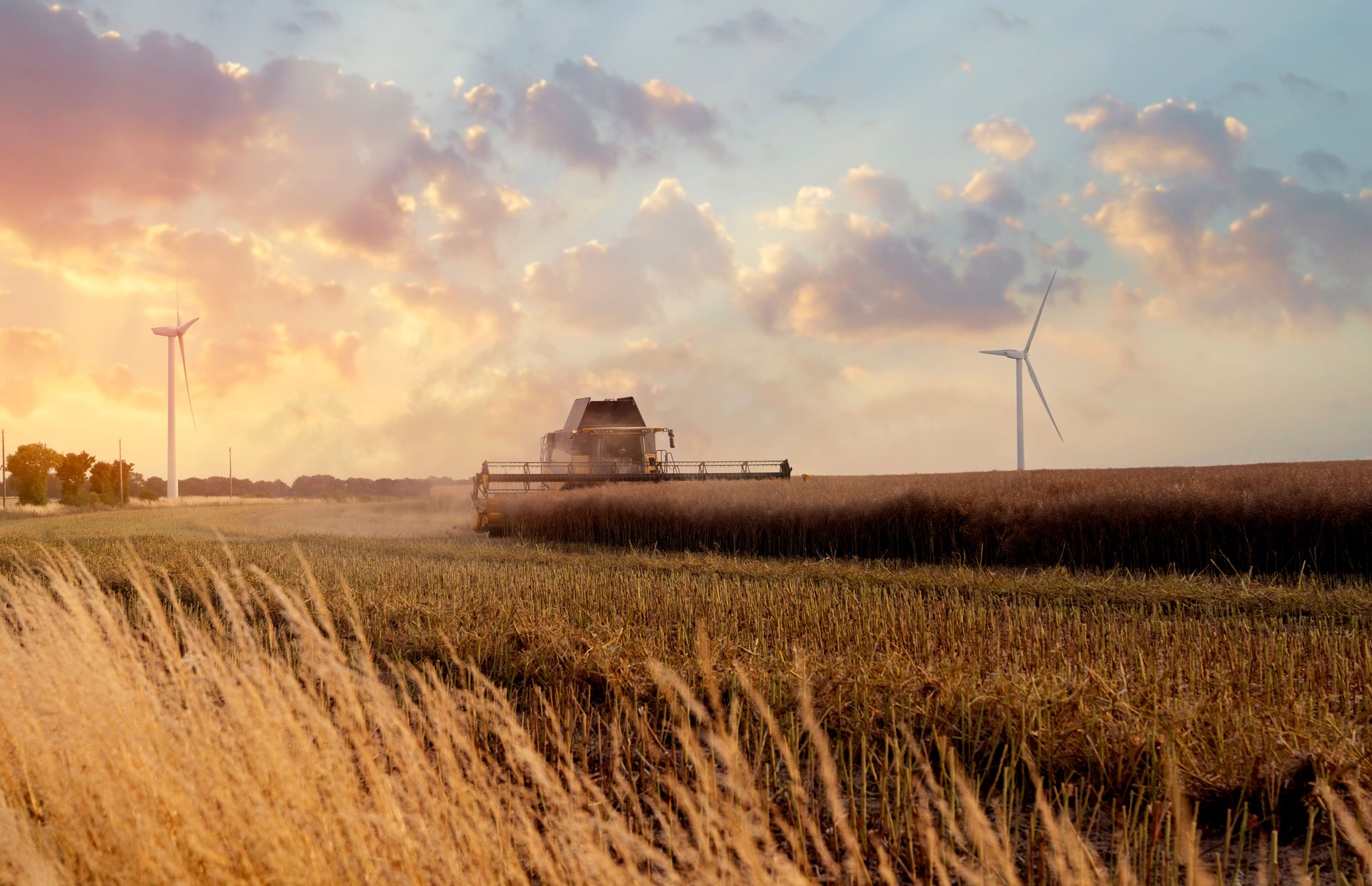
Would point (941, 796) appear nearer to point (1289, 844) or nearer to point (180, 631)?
point (1289, 844)

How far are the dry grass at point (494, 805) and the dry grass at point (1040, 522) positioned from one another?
9.48m

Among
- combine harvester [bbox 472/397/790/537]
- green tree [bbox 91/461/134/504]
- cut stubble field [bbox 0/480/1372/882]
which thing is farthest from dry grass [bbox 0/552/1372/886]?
green tree [bbox 91/461/134/504]

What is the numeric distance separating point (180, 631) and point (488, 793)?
7.11 metres

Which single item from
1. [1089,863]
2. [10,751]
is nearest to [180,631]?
[10,751]

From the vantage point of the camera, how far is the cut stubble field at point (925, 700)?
12.7ft

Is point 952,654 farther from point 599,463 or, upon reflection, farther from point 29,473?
point 29,473

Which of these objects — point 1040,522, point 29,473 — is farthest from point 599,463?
point 29,473

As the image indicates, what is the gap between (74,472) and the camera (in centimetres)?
7106

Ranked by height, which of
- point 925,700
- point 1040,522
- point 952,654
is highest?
point 1040,522

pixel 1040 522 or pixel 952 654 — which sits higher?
pixel 1040 522

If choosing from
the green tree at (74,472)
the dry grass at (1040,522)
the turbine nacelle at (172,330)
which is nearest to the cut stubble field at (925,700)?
the dry grass at (1040,522)

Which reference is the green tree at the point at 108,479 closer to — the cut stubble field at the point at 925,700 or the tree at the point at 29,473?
the tree at the point at 29,473

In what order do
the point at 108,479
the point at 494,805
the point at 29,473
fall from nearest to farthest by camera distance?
the point at 494,805
the point at 29,473
the point at 108,479

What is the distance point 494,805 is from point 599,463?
2306 centimetres
